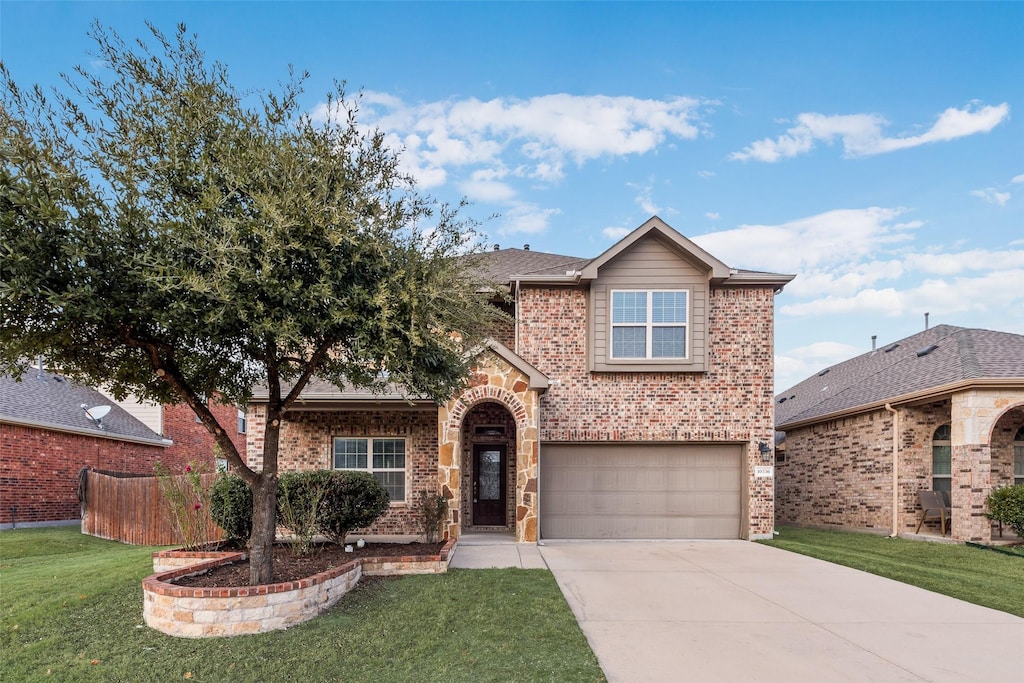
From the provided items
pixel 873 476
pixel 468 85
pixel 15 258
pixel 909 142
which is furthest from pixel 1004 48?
pixel 15 258

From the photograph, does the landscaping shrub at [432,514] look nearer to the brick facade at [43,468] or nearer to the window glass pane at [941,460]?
the brick facade at [43,468]

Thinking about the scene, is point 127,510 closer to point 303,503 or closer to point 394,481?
point 394,481

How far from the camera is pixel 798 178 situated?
49.0 feet

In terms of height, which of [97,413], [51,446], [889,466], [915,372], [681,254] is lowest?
[889,466]

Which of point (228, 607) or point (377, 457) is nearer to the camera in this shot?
point (228, 607)

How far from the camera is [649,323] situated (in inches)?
509

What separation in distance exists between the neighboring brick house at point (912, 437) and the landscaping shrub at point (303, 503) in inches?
478

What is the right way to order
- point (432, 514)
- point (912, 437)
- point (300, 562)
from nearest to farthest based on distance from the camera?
1. point (300, 562)
2. point (432, 514)
3. point (912, 437)

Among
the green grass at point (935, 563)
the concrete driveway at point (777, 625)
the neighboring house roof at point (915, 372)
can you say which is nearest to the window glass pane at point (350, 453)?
the concrete driveway at point (777, 625)

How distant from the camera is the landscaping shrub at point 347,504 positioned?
29.6ft

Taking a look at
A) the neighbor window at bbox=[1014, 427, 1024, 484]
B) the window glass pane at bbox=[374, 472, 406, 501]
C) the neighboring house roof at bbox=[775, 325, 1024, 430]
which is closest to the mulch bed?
the window glass pane at bbox=[374, 472, 406, 501]

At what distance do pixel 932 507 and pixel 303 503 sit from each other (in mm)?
13041

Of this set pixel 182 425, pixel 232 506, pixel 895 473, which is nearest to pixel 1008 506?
pixel 895 473

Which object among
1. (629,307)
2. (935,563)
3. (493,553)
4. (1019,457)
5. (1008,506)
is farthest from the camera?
(1019,457)
